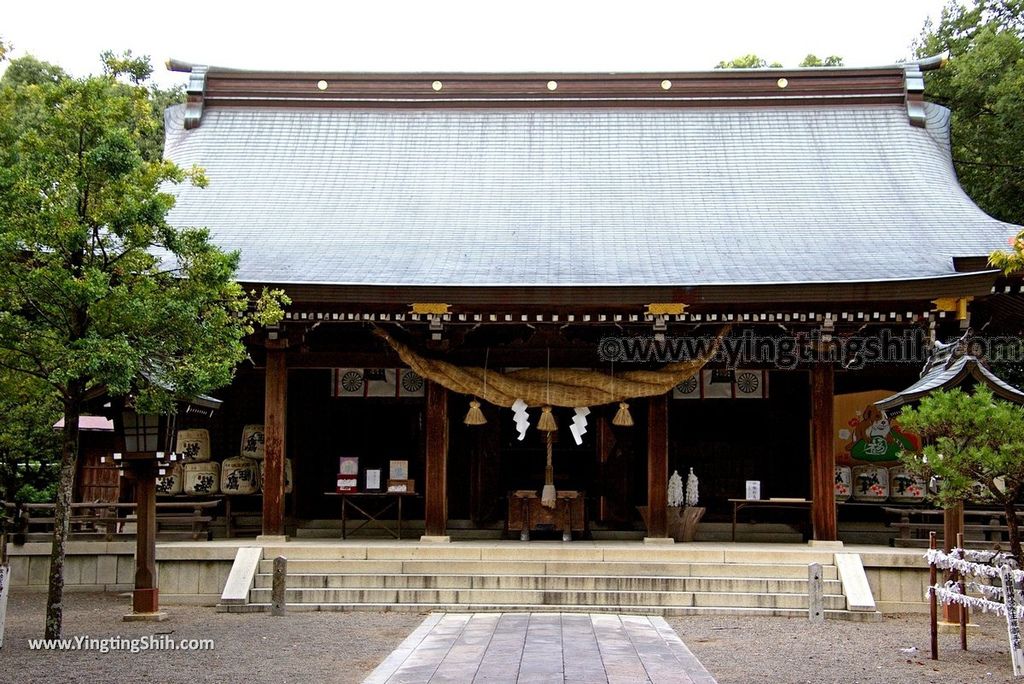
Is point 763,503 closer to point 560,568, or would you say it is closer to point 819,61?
point 560,568

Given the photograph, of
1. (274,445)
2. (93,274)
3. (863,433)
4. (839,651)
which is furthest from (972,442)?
(274,445)

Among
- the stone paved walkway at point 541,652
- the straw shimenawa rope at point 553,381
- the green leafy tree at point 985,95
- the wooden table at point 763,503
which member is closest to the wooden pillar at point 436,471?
the straw shimenawa rope at point 553,381

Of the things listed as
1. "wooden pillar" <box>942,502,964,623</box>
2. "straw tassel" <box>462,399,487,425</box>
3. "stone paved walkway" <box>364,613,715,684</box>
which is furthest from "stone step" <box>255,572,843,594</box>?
"straw tassel" <box>462,399,487,425</box>

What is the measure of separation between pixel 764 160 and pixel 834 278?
15.3ft

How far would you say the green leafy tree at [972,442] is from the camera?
9.20 meters

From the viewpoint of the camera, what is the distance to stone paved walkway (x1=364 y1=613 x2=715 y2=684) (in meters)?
8.60

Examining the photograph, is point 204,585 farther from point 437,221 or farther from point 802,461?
point 802,461

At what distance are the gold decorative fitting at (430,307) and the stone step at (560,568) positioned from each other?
3267 millimetres

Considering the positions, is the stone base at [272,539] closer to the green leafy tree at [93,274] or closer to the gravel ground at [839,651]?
the green leafy tree at [93,274]

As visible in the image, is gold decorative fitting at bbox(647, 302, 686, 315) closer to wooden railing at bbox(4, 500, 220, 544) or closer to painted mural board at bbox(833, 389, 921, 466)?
painted mural board at bbox(833, 389, 921, 466)

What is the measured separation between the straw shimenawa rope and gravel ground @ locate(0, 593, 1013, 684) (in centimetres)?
359

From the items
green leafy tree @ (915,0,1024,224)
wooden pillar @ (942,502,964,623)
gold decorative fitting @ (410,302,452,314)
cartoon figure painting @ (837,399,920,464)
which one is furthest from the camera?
green leafy tree @ (915,0,1024,224)

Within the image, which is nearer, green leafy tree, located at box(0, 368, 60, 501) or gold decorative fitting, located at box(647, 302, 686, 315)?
green leafy tree, located at box(0, 368, 60, 501)

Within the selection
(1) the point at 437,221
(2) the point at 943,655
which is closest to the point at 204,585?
(1) the point at 437,221
